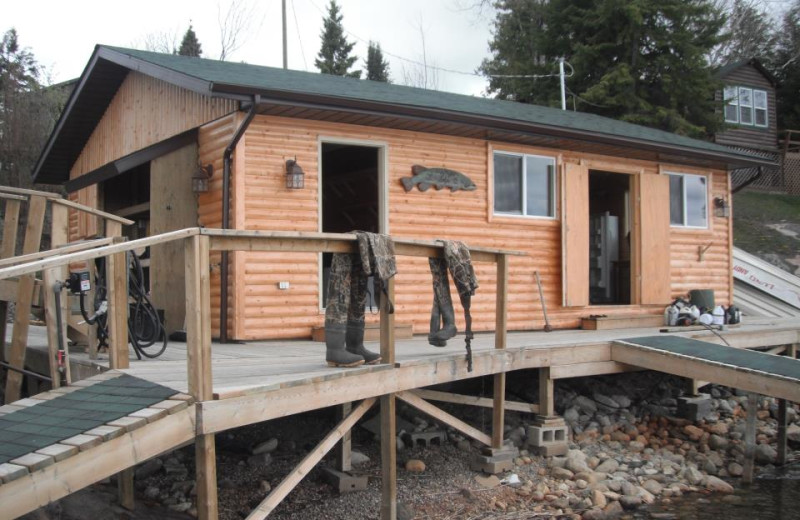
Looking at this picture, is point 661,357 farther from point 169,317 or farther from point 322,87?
point 169,317

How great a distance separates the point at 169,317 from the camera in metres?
8.59

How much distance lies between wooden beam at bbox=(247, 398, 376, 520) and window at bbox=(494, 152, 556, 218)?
5.00 meters

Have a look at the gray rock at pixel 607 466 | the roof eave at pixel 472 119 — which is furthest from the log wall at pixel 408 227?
the gray rock at pixel 607 466

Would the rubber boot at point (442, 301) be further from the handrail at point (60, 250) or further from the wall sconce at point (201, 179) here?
the wall sconce at point (201, 179)

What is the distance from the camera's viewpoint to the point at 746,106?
2745cm

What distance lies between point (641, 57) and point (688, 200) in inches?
524

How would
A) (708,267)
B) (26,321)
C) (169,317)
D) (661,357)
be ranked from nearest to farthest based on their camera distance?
(26,321) → (661,357) → (169,317) → (708,267)

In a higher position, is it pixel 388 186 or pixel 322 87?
pixel 322 87

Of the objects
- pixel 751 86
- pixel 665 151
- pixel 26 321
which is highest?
pixel 751 86

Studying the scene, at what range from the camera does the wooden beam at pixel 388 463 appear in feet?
17.7

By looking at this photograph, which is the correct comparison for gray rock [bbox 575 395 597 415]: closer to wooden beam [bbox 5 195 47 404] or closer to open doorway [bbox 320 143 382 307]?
open doorway [bbox 320 143 382 307]

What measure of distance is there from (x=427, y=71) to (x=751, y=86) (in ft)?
50.2

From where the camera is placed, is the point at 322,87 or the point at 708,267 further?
the point at 708,267

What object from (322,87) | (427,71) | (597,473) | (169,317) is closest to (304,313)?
(169,317)
